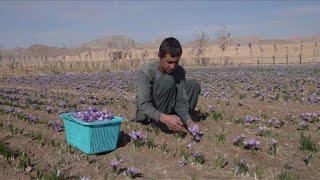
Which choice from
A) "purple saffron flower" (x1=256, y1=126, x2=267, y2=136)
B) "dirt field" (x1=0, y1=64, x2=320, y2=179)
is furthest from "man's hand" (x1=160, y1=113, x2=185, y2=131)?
"purple saffron flower" (x1=256, y1=126, x2=267, y2=136)

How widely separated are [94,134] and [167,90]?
5.64 feet

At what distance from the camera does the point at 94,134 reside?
6.35m

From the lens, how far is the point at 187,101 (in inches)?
313

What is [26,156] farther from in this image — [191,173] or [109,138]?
[191,173]

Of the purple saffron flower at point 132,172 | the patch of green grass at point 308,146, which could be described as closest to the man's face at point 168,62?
the purple saffron flower at point 132,172

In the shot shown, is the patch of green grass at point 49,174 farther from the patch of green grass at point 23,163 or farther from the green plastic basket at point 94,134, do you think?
the green plastic basket at point 94,134

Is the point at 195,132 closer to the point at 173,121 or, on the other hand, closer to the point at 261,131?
the point at 173,121

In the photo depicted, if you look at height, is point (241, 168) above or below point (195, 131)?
below

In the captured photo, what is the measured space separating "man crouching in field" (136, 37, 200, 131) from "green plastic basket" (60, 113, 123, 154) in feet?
2.72

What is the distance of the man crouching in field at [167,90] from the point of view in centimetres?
707

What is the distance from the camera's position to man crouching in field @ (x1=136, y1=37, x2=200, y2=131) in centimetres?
707

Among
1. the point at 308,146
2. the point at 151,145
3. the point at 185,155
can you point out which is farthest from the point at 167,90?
the point at 308,146

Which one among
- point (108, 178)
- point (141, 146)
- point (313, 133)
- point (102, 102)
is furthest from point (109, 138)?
point (102, 102)

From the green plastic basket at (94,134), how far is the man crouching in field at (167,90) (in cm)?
83
